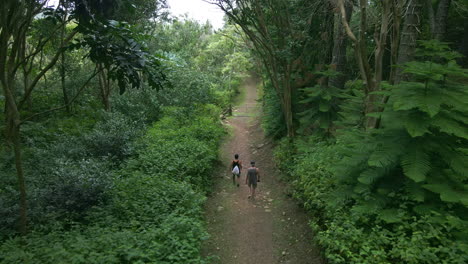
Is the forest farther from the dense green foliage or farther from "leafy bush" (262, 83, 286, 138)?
"leafy bush" (262, 83, 286, 138)

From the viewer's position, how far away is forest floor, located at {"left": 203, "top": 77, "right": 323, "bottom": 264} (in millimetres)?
6215

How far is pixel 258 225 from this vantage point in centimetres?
755

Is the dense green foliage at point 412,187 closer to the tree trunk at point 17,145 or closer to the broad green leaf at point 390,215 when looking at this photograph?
the broad green leaf at point 390,215

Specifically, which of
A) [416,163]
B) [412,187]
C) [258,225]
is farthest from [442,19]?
[258,225]

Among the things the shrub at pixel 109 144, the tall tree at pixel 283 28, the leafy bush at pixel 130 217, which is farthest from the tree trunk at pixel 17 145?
the tall tree at pixel 283 28

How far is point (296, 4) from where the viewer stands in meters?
10.7

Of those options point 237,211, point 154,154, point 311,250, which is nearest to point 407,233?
point 311,250

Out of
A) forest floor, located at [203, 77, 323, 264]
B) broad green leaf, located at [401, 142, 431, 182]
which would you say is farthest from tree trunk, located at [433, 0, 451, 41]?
broad green leaf, located at [401, 142, 431, 182]

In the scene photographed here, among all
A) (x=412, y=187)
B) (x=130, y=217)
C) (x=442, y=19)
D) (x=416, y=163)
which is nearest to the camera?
(x=416, y=163)

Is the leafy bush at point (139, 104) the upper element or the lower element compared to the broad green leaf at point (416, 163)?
upper

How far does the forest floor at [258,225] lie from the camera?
621 centimetres

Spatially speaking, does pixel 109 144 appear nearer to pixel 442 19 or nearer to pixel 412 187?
pixel 412 187

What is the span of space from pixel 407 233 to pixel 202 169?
6.22 m

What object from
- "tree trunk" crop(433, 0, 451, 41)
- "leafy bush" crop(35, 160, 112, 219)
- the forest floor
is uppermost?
"tree trunk" crop(433, 0, 451, 41)
